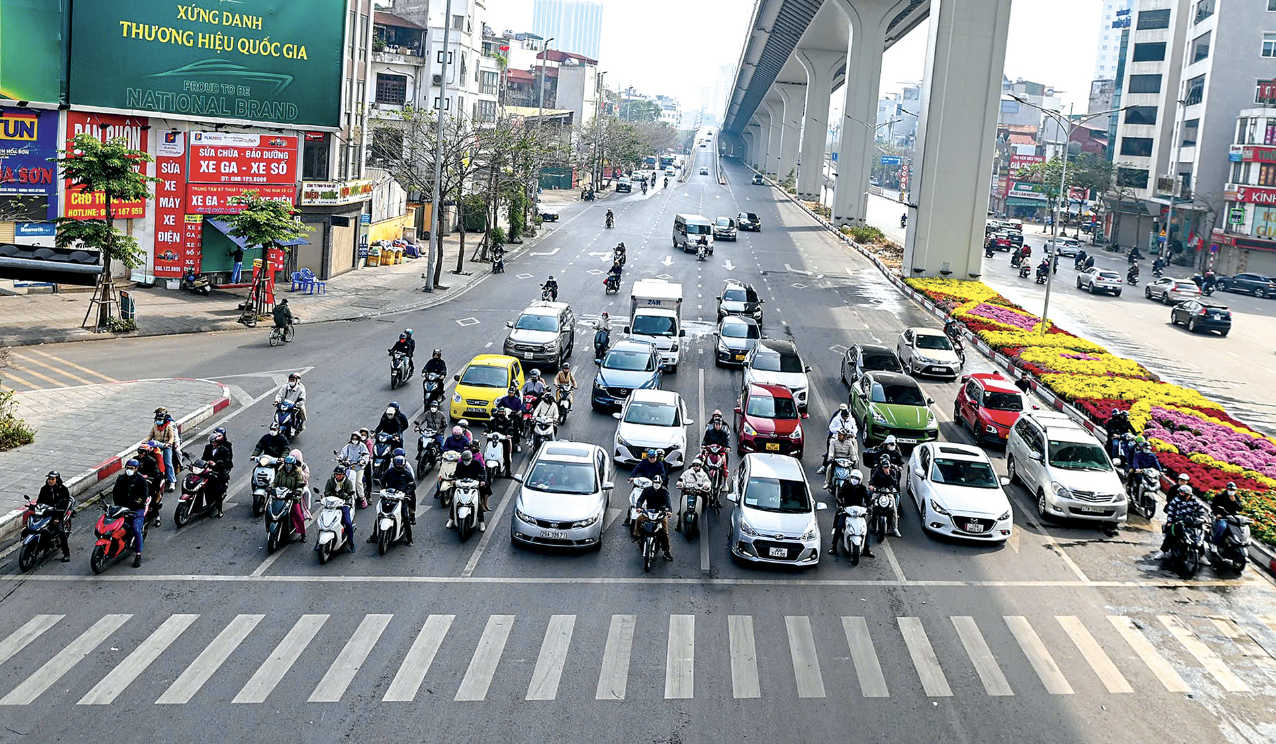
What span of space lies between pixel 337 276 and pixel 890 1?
53.2 metres

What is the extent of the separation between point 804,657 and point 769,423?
34.9 feet

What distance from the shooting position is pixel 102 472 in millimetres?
20703

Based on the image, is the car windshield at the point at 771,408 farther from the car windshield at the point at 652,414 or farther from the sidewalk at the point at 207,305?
the sidewalk at the point at 207,305

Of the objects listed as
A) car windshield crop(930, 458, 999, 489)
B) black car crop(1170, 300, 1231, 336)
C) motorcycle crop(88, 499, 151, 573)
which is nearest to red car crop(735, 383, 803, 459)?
car windshield crop(930, 458, 999, 489)

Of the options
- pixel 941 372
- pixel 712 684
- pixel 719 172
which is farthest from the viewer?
pixel 719 172

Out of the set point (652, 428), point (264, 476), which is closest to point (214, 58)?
point (652, 428)

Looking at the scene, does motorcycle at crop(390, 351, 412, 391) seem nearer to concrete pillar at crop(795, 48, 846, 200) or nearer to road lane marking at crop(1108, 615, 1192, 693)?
road lane marking at crop(1108, 615, 1192, 693)

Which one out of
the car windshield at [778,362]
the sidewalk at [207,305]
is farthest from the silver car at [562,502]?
the sidewalk at [207,305]

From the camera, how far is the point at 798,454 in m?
25.0

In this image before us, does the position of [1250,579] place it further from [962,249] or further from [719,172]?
[719,172]

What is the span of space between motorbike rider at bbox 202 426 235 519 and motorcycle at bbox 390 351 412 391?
10.1 meters

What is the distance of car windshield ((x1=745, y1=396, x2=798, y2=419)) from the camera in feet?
83.1

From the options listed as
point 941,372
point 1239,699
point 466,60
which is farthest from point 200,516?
point 466,60

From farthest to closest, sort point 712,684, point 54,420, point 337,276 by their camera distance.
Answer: point 337,276
point 54,420
point 712,684
